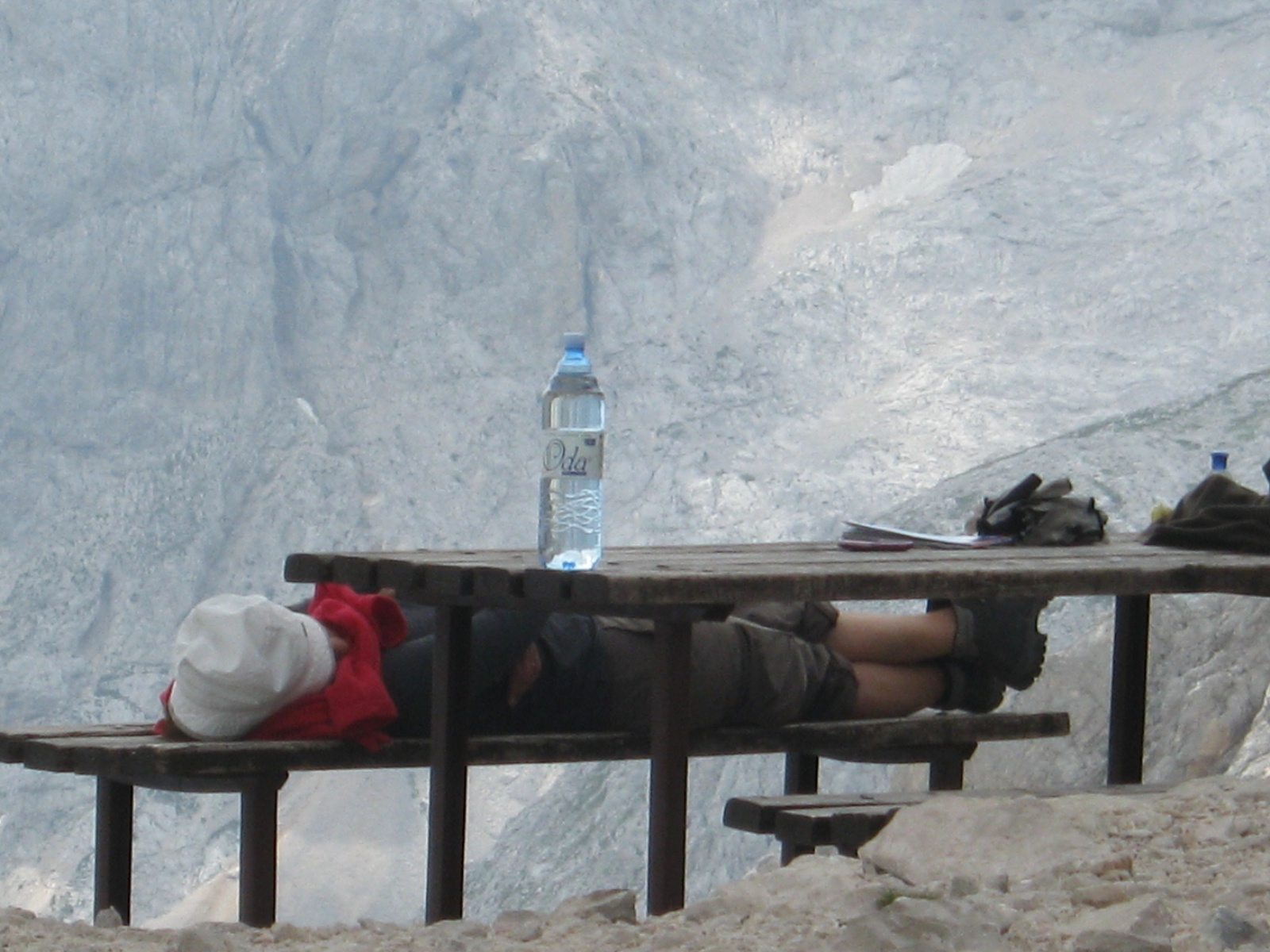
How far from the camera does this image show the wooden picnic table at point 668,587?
1.98m

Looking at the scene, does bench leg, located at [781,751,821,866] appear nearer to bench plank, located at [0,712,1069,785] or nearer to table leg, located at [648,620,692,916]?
bench plank, located at [0,712,1069,785]

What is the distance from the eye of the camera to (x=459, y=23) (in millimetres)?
29469

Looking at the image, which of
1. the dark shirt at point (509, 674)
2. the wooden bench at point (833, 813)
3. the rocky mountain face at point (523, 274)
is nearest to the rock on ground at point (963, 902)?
the wooden bench at point (833, 813)

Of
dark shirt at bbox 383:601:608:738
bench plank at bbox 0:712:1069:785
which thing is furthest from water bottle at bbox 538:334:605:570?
bench plank at bbox 0:712:1069:785

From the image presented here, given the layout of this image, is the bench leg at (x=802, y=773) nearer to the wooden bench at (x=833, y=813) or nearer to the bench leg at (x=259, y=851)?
the wooden bench at (x=833, y=813)

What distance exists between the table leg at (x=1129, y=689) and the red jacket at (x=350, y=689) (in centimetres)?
114

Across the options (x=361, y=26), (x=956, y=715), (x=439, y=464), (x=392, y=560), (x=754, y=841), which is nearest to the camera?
(x=392, y=560)

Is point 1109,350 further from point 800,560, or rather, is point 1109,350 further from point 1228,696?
point 800,560

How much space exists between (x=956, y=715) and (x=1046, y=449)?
1504 centimetres

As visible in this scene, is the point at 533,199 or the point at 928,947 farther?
the point at 533,199

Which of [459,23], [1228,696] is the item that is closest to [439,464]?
[459,23]

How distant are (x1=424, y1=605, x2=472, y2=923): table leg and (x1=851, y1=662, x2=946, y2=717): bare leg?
0.77 metres

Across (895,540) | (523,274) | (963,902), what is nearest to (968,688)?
(895,540)

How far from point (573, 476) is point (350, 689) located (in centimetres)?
48
